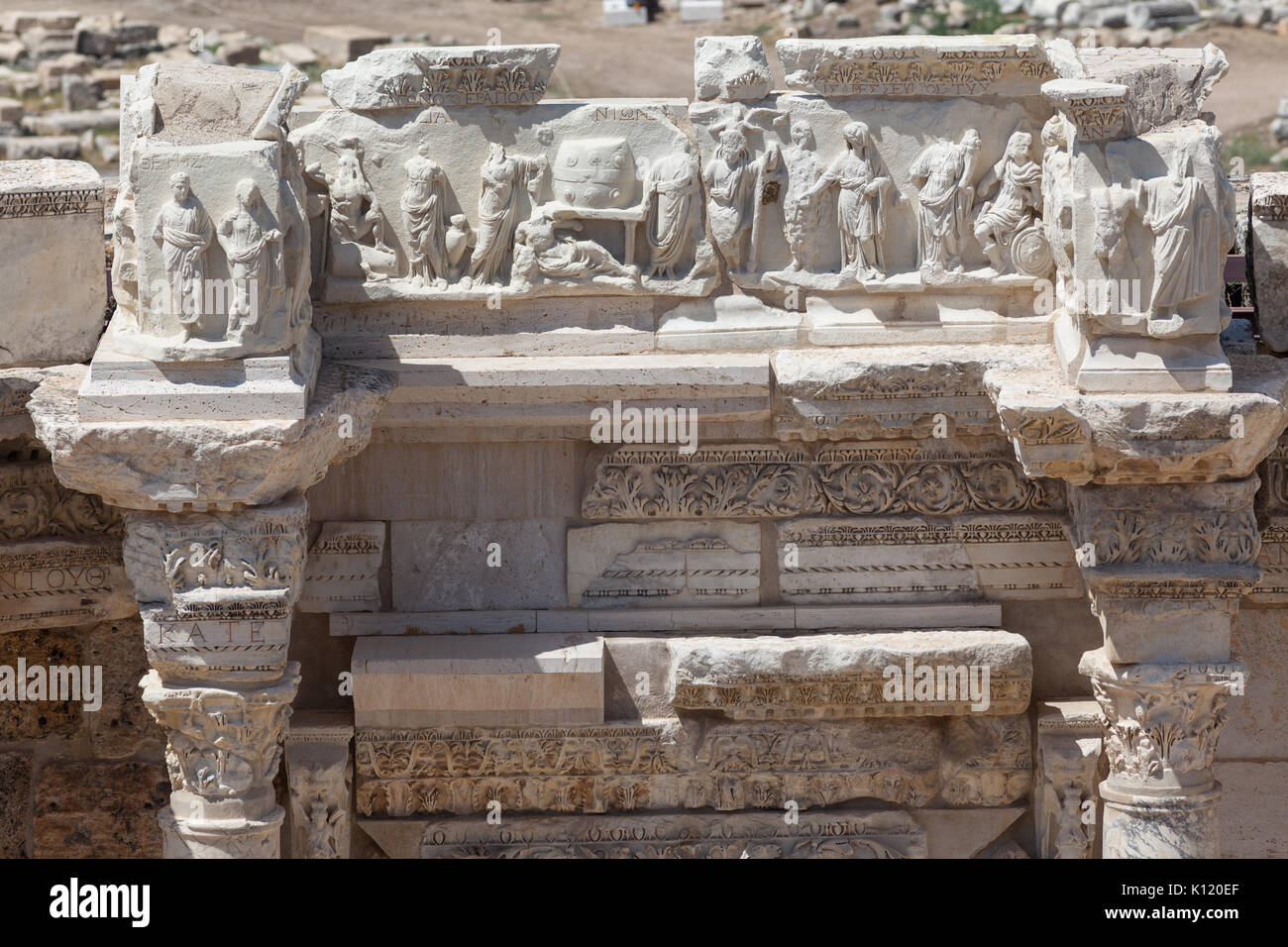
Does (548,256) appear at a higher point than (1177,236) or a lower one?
lower

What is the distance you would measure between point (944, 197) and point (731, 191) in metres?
0.96

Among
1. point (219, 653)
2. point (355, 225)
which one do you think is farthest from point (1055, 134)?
point (219, 653)

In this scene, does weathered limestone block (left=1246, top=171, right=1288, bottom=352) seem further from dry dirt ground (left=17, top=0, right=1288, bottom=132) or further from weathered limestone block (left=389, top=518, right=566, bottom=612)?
dry dirt ground (left=17, top=0, right=1288, bottom=132)

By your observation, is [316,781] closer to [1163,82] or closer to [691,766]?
[691,766]

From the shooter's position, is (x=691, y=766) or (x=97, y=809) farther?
(x=97, y=809)

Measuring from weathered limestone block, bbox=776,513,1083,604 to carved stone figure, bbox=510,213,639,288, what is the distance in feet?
4.95

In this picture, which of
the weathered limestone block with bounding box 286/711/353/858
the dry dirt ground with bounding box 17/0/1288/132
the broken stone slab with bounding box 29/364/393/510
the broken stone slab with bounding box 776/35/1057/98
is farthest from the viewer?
the dry dirt ground with bounding box 17/0/1288/132

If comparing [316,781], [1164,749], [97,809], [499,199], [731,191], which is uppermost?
[731,191]

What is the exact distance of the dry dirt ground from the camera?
959 inches

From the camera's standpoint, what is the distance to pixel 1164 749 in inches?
350

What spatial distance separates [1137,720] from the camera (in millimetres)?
8906

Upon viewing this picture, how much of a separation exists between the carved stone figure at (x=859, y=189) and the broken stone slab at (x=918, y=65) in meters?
0.22
